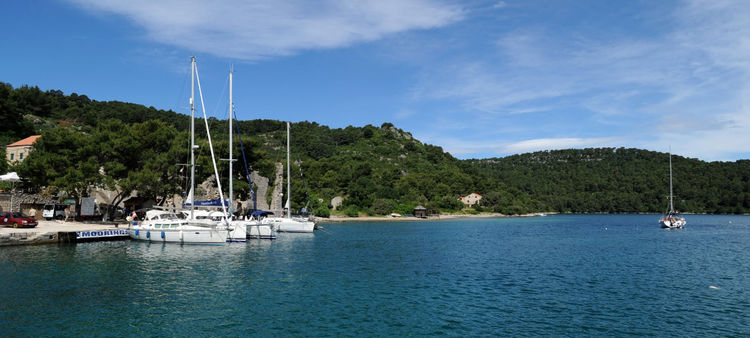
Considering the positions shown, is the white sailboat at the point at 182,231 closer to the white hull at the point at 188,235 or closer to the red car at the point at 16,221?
the white hull at the point at 188,235

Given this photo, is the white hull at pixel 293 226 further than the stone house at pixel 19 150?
No

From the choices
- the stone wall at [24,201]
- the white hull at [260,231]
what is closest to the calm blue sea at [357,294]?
the white hull at [260,231]

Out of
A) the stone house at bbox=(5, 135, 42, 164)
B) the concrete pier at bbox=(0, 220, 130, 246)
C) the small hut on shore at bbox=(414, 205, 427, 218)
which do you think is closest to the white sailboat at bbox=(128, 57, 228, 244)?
the concrete pier at bbox=(0, 220, 130, 246)

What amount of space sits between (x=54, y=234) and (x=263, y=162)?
33.0 meters

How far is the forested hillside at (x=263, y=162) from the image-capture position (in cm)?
5047

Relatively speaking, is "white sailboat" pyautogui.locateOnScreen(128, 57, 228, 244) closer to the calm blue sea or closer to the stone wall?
the calm blue sea

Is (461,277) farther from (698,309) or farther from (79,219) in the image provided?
(79,219)

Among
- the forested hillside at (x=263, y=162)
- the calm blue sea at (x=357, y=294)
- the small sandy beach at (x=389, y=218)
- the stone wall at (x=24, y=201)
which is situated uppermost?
the forested hillside at (x=263, y=162)

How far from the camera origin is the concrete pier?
35.7m

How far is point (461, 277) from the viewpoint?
1072 inches

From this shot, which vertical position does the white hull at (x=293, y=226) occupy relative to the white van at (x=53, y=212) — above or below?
below

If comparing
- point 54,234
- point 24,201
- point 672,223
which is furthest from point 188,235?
point 672,223

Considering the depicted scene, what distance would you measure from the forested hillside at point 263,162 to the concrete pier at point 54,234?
6.98 meters

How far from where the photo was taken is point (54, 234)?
38062mm
